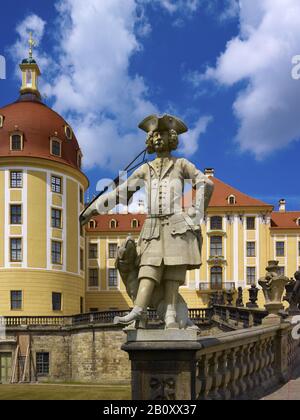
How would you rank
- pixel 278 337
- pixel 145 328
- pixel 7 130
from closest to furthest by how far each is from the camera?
pixel 145 328, pixel 278 337, pixel 7 130

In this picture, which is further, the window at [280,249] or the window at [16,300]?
the window at [280,249]

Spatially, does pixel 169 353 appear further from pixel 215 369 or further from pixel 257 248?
pixel 257 248

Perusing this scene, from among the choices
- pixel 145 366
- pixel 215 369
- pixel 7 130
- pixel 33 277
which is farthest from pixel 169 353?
pixel 7 130

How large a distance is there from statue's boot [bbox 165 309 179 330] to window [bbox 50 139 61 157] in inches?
1520

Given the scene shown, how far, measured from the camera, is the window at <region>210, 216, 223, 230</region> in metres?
54.6

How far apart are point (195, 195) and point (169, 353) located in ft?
→ 5.46

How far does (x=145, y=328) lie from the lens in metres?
6.15

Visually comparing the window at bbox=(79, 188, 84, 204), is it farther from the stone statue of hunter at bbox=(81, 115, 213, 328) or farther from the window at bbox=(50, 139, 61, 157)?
the stone statue of hunter at bbox=(81, 115, 213, 328)

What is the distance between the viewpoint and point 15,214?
1642 inches

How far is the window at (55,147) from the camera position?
44031 mm

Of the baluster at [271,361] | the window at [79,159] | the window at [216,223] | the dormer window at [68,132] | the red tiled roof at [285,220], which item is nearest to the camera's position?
the baluster at [271,361]

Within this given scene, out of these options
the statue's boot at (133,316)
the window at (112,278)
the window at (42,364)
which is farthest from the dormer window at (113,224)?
the statue's boot at (133,316)

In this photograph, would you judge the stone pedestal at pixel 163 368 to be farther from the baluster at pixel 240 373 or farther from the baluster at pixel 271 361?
the baluster at pixel 271 361

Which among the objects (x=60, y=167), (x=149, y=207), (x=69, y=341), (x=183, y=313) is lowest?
(x=69, y=341)
